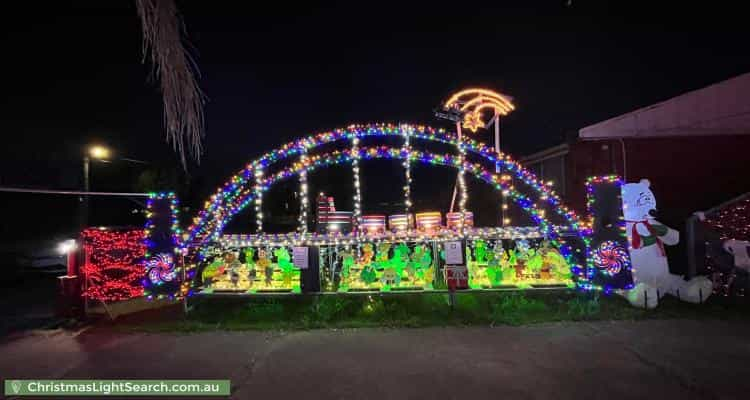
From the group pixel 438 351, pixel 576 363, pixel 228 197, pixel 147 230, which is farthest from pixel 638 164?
pixel 147 230

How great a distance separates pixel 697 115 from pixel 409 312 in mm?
10843

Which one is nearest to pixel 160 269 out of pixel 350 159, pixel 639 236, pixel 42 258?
pixel 350 159

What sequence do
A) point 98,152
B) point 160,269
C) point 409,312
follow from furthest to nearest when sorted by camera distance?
point 98,152 → point 160,269 → point 409,312

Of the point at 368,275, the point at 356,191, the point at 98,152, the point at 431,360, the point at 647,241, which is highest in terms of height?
the point at 98,152

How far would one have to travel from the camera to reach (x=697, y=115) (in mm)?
9875

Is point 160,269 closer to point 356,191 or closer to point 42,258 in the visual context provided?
point 356,191

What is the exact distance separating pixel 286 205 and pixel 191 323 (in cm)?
2104

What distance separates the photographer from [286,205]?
2603cm

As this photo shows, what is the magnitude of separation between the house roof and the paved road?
576 cm

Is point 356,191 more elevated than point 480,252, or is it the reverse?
point 356,191

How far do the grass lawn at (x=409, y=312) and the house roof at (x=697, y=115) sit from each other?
4568 mm

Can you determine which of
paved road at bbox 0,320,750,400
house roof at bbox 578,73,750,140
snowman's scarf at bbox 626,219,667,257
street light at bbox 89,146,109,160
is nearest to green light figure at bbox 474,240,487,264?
paved road at bbox 0,320,750,400

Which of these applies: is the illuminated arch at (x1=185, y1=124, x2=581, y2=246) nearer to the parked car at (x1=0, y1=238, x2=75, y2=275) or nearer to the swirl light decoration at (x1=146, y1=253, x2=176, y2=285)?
the swirl light decoration at (x1=146, y1=253, x2=176, y2=285)

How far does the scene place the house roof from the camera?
8788 mm
